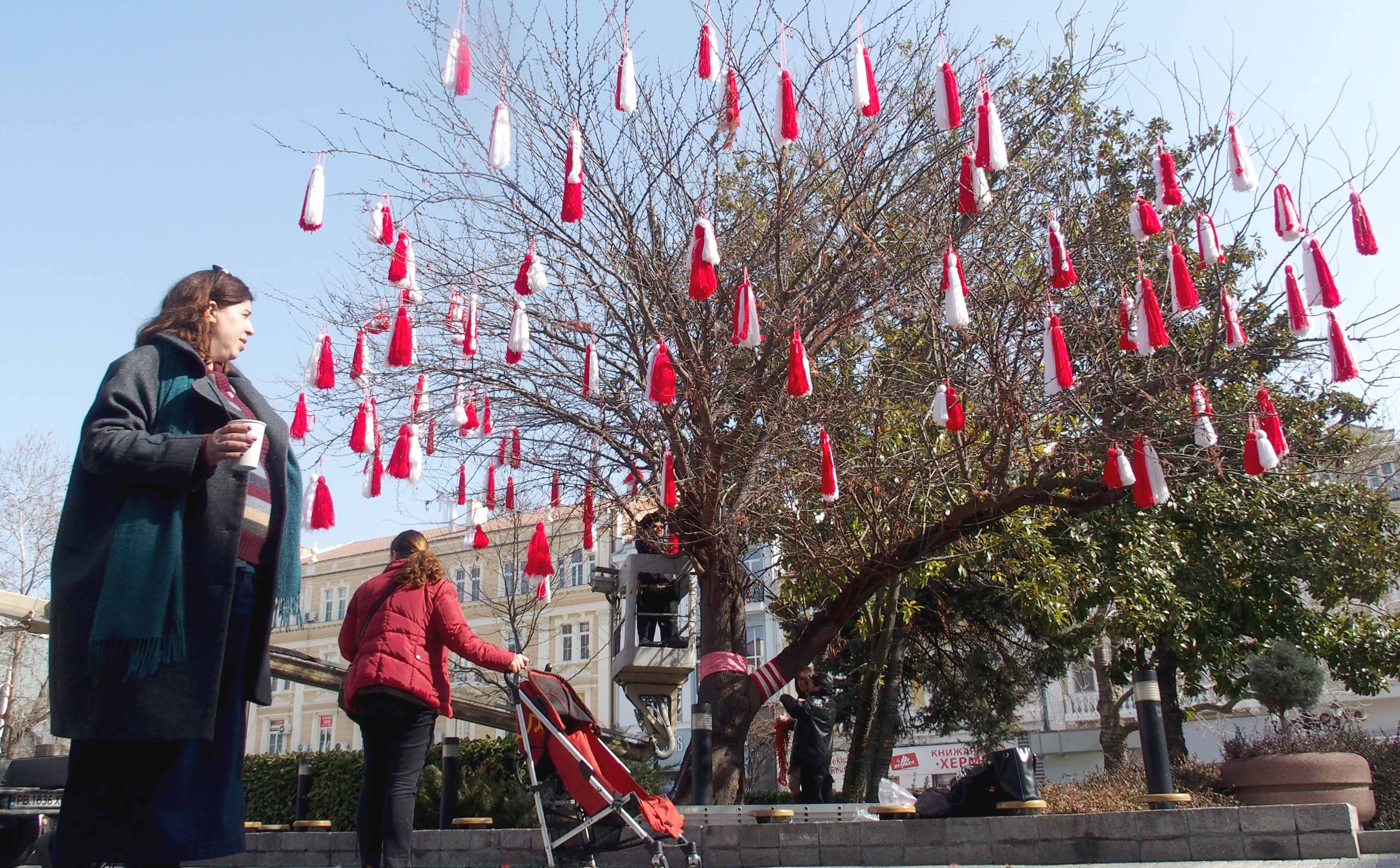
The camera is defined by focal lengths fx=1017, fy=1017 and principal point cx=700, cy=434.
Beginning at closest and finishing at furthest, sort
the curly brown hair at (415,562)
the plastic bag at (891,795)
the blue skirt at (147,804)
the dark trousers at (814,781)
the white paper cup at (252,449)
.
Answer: the blue skirt at (147,804) < the white paper cup at (252,449) < the curly brown hair at (415,562) < the plastic bag at (891,795) < the dark trousers at (814,781)

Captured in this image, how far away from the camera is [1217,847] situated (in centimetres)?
601

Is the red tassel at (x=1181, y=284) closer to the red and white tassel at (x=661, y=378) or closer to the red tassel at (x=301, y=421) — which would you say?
the red and white tassel at (x=661, y=378)

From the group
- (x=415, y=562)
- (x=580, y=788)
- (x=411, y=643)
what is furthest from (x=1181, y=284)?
(x=411, y=643)

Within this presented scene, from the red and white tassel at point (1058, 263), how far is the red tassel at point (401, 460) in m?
6.36

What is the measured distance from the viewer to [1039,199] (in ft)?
34.5

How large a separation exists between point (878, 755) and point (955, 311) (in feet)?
30.0

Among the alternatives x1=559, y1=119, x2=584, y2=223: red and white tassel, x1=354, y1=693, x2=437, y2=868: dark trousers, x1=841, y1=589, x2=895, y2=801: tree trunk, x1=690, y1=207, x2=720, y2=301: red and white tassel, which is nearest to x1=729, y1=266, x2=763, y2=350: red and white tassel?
x1=690, y1=207, x2=720, y2=301: red and white tassel

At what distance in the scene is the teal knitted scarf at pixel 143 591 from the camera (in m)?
2.15

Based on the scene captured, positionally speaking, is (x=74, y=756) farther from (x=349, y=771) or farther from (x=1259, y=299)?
(x=349, y=771)

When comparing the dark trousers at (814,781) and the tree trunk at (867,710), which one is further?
the tree trunk at (867,710)

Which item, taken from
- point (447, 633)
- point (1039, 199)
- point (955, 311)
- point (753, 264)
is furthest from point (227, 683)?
point (1039, 199)

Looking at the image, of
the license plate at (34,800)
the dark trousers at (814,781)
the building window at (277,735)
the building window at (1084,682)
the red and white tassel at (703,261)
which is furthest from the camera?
the building window at (277,735)

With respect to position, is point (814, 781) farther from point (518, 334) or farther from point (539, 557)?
point (518, 334)

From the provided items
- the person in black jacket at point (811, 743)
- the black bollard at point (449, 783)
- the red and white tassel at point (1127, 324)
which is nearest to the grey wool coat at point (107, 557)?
the black bollard at point (449, 783)
